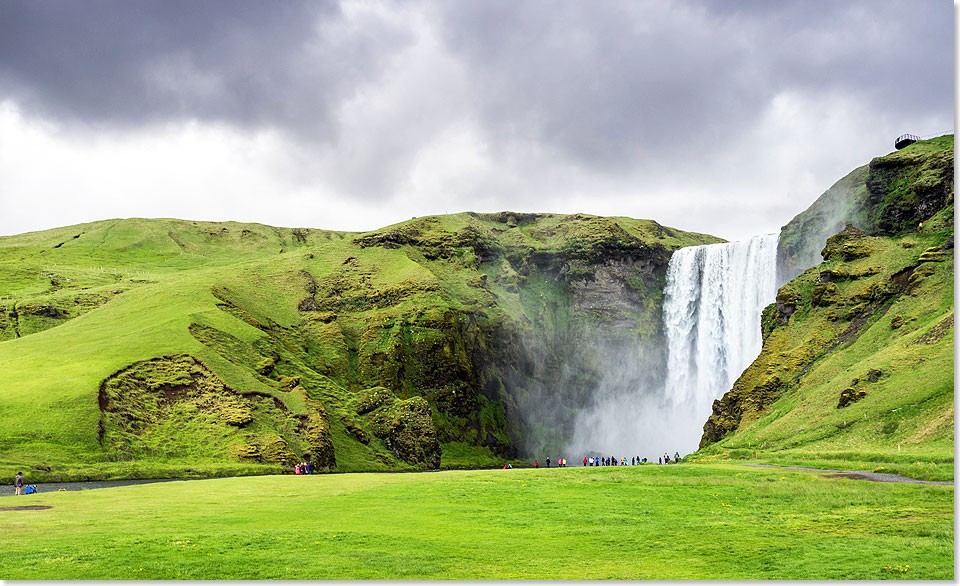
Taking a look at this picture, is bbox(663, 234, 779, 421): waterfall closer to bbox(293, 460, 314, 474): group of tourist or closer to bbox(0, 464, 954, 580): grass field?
bbox(293, 460, 314, 474): group of tourist

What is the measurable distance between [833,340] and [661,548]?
7306 cm

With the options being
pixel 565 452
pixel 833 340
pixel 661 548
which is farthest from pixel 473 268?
pixel 661 548

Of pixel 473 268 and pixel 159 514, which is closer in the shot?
pixel 159 514

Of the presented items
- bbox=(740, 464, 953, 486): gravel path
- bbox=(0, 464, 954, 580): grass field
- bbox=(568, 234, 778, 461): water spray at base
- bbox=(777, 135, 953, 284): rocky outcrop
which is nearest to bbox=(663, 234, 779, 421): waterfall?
bbox=(568, 234, 778, 461): water spray at base

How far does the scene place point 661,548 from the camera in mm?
25859

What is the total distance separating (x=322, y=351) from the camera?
14425cm

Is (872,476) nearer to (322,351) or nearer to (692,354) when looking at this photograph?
(692,354)

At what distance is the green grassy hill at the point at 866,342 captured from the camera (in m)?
58.7

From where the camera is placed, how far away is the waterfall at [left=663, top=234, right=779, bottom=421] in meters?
128

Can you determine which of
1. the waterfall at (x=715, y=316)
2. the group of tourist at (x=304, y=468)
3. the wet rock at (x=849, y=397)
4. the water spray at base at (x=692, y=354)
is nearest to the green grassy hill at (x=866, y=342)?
the wet rock at (x=849, y=397)

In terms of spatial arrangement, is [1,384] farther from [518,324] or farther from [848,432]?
[518,324]

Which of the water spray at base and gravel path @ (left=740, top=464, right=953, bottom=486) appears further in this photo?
the water spray at base

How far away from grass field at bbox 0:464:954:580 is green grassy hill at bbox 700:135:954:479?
13939 mm

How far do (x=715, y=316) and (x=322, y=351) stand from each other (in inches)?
3045
